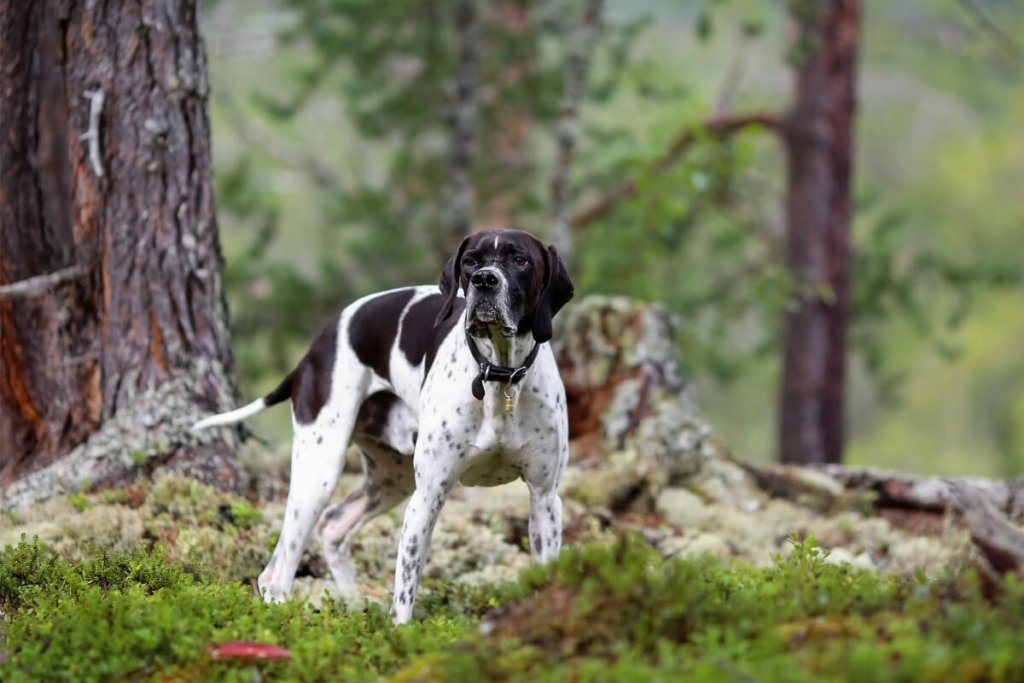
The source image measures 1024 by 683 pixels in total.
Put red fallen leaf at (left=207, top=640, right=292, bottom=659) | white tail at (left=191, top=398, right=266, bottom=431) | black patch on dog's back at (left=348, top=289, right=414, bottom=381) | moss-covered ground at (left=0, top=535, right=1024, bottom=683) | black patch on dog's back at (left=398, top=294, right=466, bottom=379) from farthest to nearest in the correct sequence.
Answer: white tail at (left=191, top=398, right=266, bottom=431) < black patch on dog's back at (left=348, top=289, right=414, bottom=381) < black patch on dog's back at (left=398, top=294, right=466, bottom=379) < red fallen leaf at (left=207, top=640, right=292, bottom=659) < moss-covered ground at (left=0, top=535, right=1024, bottom=683)

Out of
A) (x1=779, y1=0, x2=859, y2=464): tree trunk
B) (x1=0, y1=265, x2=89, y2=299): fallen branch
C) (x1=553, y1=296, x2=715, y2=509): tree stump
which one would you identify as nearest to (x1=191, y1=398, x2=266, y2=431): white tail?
(x1=0, y1=265, x2=89, y2=299): fallen branch

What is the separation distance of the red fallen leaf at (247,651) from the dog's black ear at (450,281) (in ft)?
5.92

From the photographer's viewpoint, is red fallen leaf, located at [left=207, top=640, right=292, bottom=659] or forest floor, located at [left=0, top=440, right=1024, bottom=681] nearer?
forest floor, located at [left=0, top=440, right=1024, bottom=681]

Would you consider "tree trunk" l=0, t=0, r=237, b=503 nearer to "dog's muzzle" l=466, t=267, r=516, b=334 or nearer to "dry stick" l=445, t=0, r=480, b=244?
"dog's muzzle" l=466, t=267, r=516, b=334

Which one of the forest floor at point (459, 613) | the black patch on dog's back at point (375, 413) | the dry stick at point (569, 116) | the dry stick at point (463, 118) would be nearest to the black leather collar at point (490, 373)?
the forest floor at point (459, 613)

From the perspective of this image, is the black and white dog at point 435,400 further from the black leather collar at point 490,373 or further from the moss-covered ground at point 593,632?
the moss-covered ground at point 593,632

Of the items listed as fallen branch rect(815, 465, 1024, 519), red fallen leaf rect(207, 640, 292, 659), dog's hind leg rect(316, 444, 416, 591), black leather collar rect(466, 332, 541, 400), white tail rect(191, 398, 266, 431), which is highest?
black leather collar rect(466, 332, 541, 400)

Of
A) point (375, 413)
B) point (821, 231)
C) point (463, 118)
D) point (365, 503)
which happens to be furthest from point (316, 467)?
point (821, 231)

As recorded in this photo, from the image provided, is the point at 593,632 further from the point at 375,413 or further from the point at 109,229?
the point at 109,229

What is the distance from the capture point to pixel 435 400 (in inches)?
217

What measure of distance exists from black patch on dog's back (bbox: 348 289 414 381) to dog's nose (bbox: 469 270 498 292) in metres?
1.30

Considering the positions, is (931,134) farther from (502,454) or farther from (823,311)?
(502,454)

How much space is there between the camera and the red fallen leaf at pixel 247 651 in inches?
163

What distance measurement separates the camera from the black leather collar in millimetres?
5242
